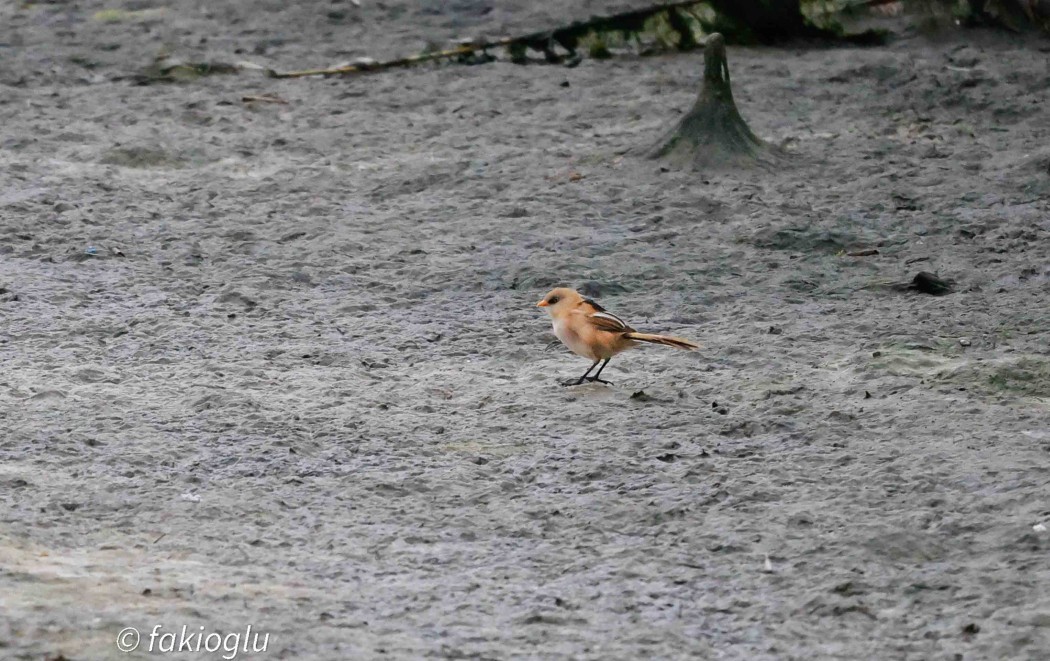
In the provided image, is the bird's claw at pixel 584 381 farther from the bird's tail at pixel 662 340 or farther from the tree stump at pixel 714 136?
the tree stump at pixel 714 136

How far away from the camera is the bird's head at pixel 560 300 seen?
5.46 meters

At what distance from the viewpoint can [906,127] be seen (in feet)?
27.9

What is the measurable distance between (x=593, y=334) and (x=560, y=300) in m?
0.30

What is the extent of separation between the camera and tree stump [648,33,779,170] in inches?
310

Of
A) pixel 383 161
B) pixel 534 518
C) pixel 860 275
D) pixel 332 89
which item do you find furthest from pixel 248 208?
pixel 534 518

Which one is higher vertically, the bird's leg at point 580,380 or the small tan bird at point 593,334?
the small tan bird at point 593,334

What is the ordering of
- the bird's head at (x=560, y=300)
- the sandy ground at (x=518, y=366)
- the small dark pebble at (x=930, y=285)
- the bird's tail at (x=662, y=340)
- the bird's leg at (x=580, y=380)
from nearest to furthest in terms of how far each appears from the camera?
the sandy ground at (x=518, y=366)
the bird's tail at (x=662, y=340)
the bird's leg at (x=580, y=380)
the bird's head at (x=560, y=300)
the small dark pebble at (x=930, y=285)

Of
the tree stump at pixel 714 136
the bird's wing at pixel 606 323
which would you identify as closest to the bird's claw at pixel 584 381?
the bird's wing at pixel 606 323

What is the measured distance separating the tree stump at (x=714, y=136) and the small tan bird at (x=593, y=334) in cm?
264

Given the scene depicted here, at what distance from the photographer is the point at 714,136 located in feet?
26.1

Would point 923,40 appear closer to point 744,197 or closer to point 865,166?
point 865,166

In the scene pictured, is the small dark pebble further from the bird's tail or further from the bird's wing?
the bird's wing

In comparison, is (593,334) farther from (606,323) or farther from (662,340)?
(662,340)

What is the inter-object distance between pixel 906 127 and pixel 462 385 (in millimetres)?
4174
